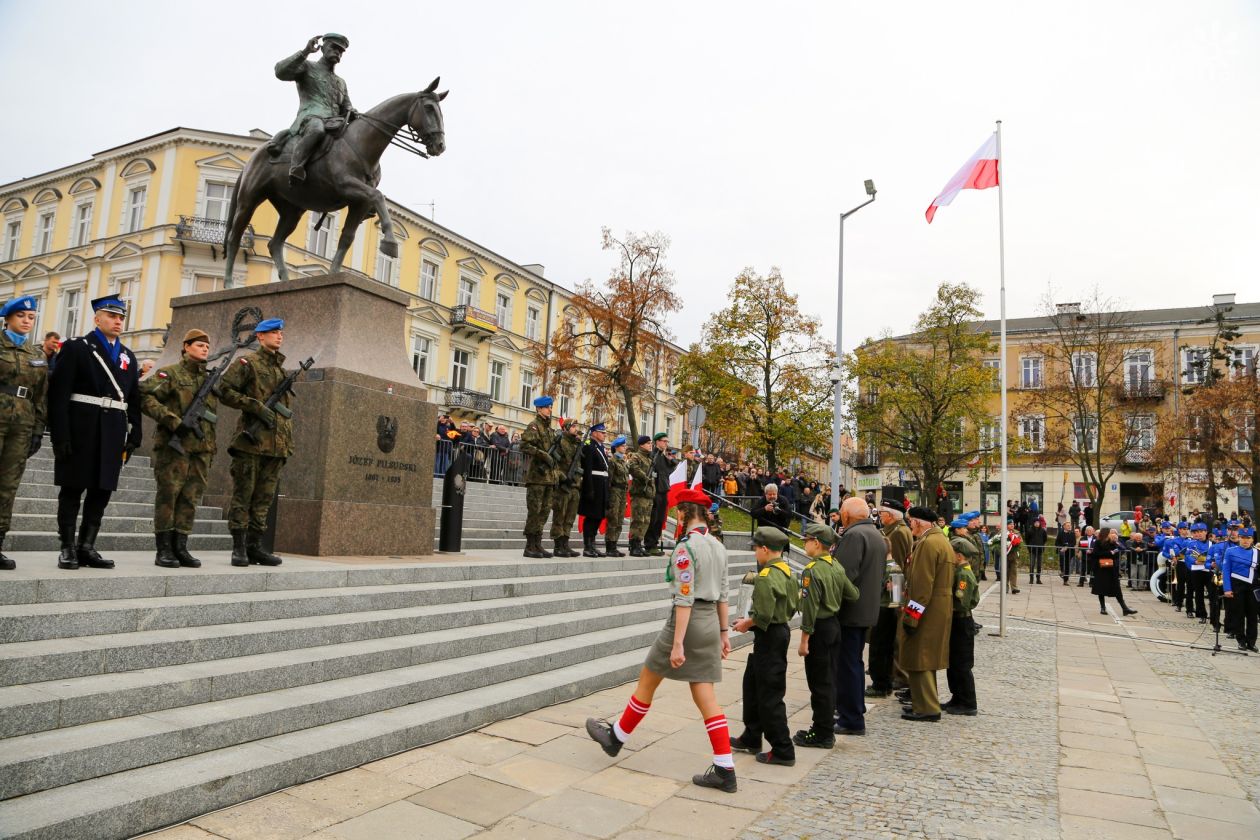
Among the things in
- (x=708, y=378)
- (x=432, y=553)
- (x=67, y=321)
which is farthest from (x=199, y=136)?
(x=432, y=553)

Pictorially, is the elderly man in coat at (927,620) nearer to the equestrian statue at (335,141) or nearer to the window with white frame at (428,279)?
the equestrian statue at (335,141)

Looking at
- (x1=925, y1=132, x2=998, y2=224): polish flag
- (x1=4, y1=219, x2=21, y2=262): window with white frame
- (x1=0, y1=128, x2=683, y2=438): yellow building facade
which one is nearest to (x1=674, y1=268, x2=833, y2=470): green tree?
(x1=0, y1=128, x2=683, y2=438): yellow building facade

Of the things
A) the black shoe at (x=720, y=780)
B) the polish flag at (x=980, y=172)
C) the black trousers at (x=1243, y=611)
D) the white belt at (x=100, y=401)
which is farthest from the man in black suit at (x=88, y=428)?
the black trousers at (x=1243, y=611)

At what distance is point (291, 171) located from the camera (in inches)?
374

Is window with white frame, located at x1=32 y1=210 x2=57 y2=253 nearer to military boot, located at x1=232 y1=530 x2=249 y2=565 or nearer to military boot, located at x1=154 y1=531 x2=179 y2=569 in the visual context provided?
military boot, located at x1=232 y1=530 x2=249 y2=565

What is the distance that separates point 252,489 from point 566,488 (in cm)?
516

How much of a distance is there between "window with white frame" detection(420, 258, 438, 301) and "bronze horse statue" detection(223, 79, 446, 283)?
3479 cm

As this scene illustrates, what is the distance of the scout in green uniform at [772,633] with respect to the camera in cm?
555

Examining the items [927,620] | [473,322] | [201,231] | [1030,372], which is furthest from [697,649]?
[1030,372]

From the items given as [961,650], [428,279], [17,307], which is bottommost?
[961,650]

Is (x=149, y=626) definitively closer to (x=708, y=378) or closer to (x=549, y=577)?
(x=549, y=577)

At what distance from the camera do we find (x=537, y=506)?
11086mm

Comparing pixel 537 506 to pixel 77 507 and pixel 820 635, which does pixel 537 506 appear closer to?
pixel 820 635

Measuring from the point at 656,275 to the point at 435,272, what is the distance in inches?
728
